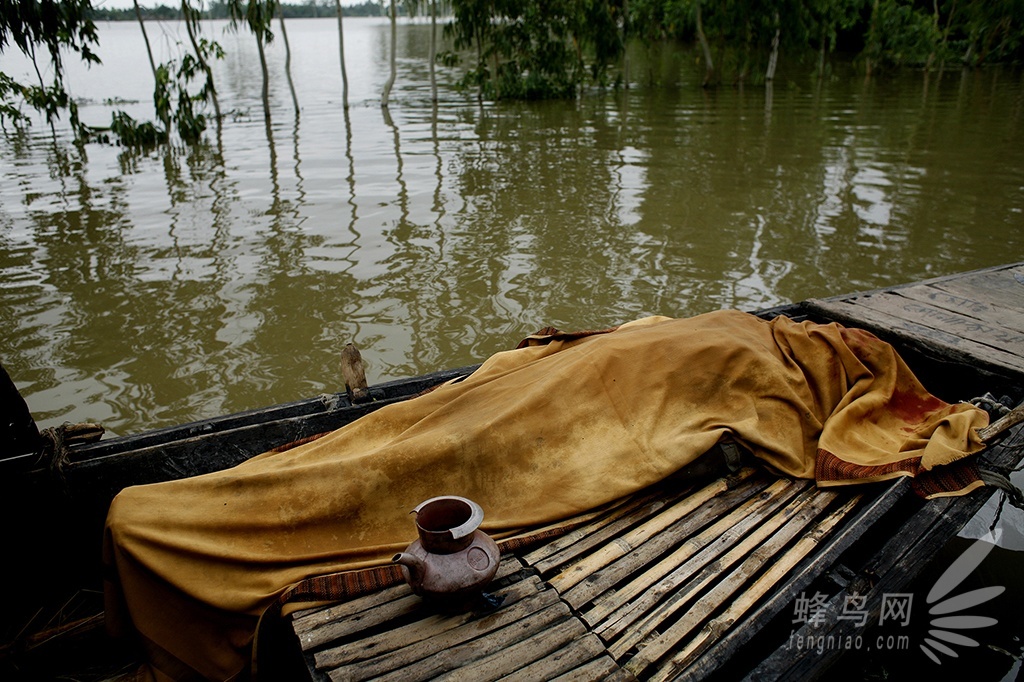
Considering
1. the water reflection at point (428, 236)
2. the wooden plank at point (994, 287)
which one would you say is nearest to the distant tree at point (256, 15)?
the water reflection at point (428, 236)

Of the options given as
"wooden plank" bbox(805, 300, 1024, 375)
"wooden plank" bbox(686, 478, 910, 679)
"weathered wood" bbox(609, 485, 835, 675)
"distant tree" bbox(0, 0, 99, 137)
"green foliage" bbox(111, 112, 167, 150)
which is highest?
"distant tree" bbox(0, 0, 99, 137)

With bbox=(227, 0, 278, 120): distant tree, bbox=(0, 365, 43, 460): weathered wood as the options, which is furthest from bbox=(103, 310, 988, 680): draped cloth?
bbox=(227, 0, 278, 120): distant tree

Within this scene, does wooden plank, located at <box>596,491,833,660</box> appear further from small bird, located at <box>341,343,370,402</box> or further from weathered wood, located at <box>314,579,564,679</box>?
small bird, located at <box>341,343,370,402</box>

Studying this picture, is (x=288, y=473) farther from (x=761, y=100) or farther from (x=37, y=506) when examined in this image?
(x=761, y=100)

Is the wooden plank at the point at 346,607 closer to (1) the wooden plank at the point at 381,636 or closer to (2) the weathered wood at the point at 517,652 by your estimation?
(1) the wooden plank at the point at 381,636

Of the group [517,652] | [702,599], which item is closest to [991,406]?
[702,599]

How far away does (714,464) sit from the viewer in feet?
9.14

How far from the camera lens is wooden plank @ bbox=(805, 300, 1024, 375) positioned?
3422 mm

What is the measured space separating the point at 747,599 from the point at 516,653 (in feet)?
2.62

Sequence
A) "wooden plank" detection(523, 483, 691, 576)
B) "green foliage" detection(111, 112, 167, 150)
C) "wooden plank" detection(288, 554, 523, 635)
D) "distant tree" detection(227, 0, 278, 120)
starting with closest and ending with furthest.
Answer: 1. "wooden plank" detection(288, 554, 523, 635)
2. "wooden plank" detection(523, 483, 691, 576)
3. "distant tree" detection(227, 0, 278, 120)
4. "green foliage" detection(111, 112, 167, 150)

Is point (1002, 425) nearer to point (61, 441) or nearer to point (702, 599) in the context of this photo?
point (702, 599)

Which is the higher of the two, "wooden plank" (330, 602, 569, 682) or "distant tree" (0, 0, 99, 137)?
"distant tree" (0, 0, 99, 137)

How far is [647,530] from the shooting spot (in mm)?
2506

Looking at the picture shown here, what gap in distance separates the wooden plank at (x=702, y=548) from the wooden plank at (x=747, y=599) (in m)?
0.15
